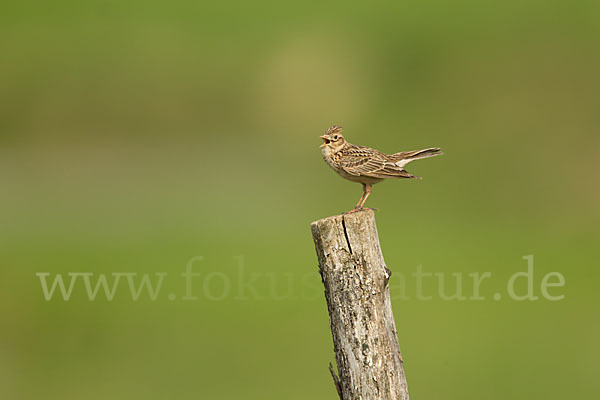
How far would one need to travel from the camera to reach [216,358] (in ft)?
49.5

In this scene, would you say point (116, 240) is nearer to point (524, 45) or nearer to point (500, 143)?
point (500, 143)

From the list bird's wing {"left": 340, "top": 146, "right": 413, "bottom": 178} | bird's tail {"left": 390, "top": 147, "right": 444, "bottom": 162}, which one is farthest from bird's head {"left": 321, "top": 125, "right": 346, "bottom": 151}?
bird's tail {"left": 390, "top": 147, "right": 444, "bottom": 162}

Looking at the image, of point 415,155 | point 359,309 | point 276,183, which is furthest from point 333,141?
point 276,183

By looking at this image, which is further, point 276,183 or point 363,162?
point 276,183

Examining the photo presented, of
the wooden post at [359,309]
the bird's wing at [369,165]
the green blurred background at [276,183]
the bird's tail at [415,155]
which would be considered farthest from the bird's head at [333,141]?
the green blurred background at [276,183]

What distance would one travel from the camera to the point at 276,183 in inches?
1041

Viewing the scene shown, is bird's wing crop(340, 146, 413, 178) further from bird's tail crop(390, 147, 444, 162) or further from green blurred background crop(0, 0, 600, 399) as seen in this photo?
green blurred background crop(0, 0, 600, 399)

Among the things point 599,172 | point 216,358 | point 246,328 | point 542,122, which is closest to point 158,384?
point 216,358

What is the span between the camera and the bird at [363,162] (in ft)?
27.4

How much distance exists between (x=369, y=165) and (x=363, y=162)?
0.06m

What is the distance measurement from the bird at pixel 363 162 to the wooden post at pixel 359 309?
150 centimetres

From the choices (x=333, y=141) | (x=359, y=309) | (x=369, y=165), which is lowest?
(x=359, y=309)

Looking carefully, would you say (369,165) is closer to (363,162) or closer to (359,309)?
(363,162)

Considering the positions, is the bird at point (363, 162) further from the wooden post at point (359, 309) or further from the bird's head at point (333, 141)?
the wooden post at point (359, 309)
